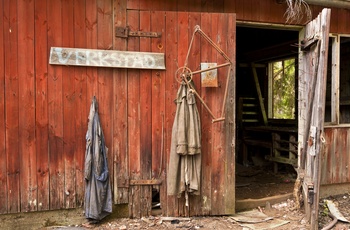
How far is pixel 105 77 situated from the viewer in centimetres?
356

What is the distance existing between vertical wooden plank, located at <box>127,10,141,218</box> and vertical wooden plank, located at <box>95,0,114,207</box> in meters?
0.23

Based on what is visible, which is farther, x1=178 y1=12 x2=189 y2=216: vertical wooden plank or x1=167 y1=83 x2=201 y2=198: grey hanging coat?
x1=178 y1=12 x2=189 y2=216: vertical wooden plank

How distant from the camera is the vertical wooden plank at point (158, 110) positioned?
3.67 m

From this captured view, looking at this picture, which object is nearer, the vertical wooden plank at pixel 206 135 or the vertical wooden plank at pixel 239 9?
the vertical wooden plank at pixel 206 135

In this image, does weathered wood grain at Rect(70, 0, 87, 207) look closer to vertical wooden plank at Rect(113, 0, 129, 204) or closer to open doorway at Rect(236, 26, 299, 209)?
vertical wooden plank at Rect(113, 0, 129, 204)

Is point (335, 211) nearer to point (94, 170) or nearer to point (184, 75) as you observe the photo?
point (184, 75)

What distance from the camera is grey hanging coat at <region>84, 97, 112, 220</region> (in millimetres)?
3418

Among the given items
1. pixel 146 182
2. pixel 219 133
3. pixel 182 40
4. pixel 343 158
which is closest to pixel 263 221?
pixel 219 133

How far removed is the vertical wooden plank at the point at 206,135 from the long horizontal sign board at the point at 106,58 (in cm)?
58

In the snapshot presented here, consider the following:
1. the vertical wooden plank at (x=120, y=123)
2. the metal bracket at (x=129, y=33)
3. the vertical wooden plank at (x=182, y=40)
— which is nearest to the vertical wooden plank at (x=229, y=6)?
the vertical wooden plank at (x=182, y=40)

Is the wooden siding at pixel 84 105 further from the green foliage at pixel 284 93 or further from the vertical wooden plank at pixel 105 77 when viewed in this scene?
the green foliage at pixel 284 93

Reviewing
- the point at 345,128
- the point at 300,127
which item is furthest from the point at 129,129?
the point at 345,128

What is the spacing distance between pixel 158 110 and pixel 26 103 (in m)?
1.51

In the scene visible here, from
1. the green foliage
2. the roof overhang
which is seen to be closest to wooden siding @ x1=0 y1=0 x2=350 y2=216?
the roof overhang
